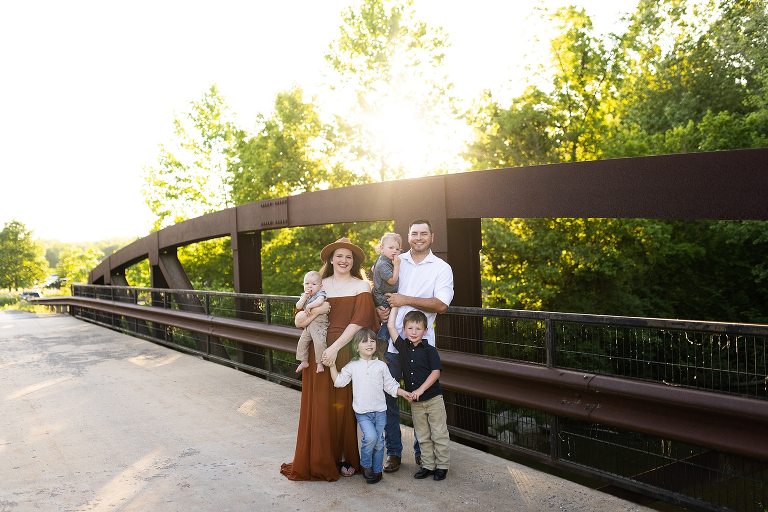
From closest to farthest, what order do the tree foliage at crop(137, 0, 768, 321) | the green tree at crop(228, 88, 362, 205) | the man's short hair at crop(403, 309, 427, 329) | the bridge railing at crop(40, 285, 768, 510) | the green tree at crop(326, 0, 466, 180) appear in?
the bridge railing at crop(40, 285, 768, 510)
the man's short hair at crop(403, 309, 427, 329)
the tree foliage at crop(137, 0, 768, 321)
the green tree at crop(326, 0, 466, 180)
the green tree at crop(228, 88, 362, 205)

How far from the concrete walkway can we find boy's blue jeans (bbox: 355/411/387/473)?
154 millimetres

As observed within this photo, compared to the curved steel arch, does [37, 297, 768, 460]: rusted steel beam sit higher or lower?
lower

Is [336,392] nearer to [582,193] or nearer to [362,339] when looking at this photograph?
[362,339]

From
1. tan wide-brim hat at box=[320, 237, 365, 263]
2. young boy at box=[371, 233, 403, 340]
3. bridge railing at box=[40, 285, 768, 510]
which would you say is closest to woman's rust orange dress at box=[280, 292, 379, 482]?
young boy at box=[371, 233, 403, 340]

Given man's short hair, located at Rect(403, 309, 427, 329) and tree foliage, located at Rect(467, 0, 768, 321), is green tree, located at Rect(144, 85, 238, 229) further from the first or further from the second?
man's short hair, located at Rect(403, 309, 427, 329)

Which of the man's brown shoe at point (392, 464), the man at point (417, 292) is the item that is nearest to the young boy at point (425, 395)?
the man at point (417, 292)

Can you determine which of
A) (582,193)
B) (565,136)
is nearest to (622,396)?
(582,193)

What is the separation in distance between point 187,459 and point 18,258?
310 ft

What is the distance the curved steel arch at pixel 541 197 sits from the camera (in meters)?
4.31

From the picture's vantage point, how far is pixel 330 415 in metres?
5.10

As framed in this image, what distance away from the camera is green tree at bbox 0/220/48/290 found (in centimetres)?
8812

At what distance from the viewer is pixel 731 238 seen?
2545 cm

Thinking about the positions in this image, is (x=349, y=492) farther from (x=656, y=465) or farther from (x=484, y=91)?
(x=484, y=91)

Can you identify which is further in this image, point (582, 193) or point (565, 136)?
point (565, 136)
